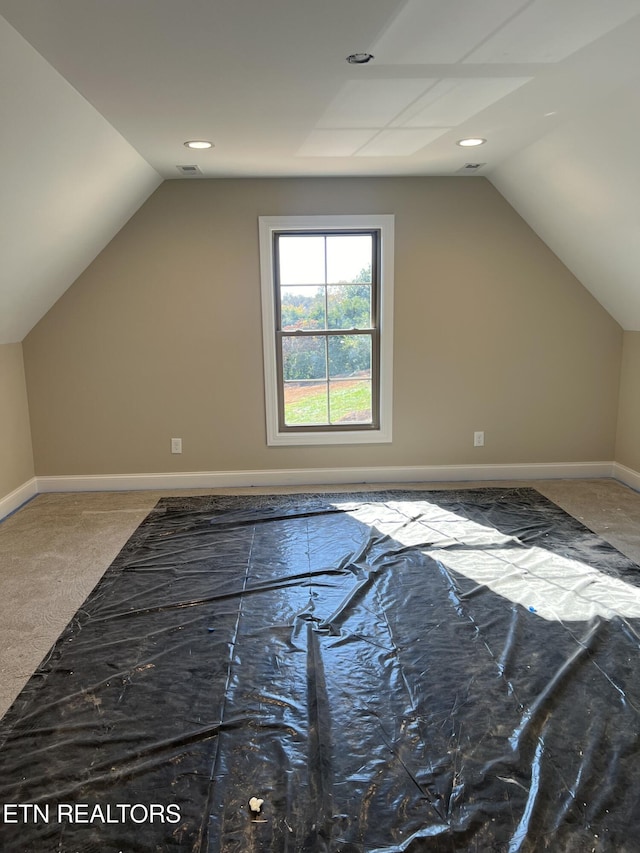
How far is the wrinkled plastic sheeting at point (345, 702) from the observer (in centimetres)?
162

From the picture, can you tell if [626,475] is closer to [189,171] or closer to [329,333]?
[329,333]

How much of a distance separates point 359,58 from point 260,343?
2.43 meters

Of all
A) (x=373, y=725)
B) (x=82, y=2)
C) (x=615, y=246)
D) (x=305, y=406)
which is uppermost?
(x=82, y=2)

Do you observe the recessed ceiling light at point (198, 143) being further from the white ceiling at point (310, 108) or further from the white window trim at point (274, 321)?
the white window trim at point (274, 321)

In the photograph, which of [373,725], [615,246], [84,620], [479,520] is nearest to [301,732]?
[373,725]

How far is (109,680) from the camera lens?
225cm

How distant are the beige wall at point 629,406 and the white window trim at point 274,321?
5.84 ft

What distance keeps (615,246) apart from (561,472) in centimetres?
180

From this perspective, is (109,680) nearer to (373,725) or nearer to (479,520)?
(373,725)

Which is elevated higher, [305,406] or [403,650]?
[305,406]

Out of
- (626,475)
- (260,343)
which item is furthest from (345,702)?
(626,475)

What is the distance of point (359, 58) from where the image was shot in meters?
2.27

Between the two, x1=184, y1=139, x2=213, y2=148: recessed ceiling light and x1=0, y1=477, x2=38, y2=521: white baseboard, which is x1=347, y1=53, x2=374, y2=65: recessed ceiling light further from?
x1=0, y1=477, x2=38, y2=521: white baseboard

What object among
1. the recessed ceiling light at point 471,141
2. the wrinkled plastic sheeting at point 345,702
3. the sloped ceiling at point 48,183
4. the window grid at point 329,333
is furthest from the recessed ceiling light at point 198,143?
the wrinkled plastic sheeting at point 345,702
